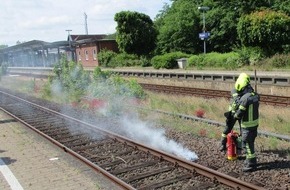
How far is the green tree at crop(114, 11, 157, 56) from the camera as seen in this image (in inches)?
1841

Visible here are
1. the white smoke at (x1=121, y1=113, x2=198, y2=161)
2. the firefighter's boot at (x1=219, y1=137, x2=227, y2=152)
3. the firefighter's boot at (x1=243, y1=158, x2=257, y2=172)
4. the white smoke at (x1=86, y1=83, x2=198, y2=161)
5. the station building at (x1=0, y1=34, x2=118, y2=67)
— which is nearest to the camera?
the firefighter's boot at (x1=243, y1=158, x2=257, y2=172)

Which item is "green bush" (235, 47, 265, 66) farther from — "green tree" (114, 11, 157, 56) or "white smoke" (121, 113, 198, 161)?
"white smoke" (121, 113, 198, 161)

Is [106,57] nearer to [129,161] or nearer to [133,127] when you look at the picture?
[133,127]

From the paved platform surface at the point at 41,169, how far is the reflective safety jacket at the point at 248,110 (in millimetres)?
2918

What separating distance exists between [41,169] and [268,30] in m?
26.5

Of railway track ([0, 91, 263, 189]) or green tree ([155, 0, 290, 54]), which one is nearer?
railway track ([0, 91, 263, 189])

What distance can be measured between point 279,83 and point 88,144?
1314cm

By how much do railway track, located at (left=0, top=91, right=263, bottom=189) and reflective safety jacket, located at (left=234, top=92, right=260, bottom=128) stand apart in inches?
48.1

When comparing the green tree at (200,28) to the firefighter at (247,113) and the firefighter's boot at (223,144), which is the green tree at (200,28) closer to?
the firefighter's boot at (223,144)

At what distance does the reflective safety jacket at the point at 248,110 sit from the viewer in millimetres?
7679

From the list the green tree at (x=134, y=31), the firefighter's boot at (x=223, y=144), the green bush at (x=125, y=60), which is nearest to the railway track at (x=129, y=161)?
the firefighter's boot at (x=223, y=144)

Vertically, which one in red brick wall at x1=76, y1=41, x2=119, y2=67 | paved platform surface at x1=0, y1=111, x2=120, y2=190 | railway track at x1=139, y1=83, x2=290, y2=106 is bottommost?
paved platform surface at x1=0, y1=111, x2=120, y2=190

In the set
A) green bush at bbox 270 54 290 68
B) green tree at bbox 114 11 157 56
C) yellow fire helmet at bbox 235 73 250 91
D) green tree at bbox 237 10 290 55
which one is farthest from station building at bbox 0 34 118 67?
yellow fire helmet at bbox 235 73 250 91

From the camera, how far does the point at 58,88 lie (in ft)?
75.2
